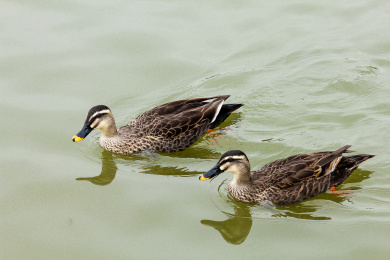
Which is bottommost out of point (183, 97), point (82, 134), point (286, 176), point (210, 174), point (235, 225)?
point (235, 225)

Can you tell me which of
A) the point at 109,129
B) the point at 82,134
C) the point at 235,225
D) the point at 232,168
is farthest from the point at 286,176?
the point at 82,134

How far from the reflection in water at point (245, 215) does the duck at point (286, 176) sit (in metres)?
0.09

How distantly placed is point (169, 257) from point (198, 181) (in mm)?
1694

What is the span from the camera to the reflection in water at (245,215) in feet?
24.9

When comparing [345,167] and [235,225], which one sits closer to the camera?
[235,225]

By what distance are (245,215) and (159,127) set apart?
236cm

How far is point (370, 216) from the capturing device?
7.66 meters

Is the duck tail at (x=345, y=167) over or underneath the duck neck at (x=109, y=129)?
underneath

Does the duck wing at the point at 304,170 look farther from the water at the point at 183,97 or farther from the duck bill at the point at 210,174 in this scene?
the duck bill at the point at 210,174

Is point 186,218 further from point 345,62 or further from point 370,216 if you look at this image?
point 345,62

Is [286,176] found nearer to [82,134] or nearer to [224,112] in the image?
[224,112]

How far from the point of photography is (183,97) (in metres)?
10.9

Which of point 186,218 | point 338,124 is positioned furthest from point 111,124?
point 338,124

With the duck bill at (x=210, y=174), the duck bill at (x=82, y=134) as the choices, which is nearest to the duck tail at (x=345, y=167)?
the duck bill at (x=210, y=174)
